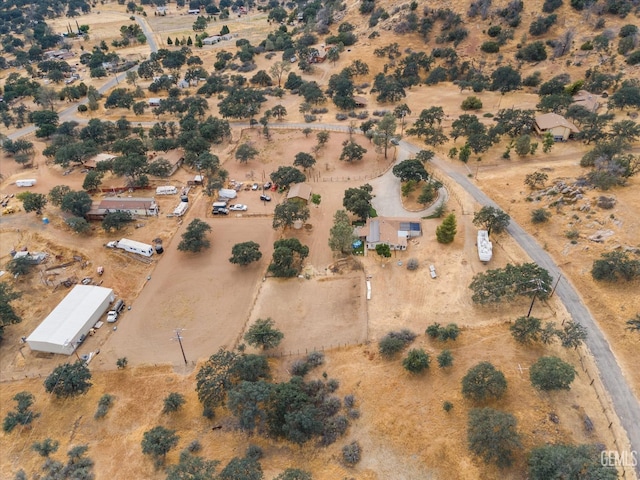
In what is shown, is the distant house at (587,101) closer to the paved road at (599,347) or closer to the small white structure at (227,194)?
the paved road at (599,347)

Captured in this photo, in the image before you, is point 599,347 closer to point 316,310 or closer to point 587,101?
point 316,310

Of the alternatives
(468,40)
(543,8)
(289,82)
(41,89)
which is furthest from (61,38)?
(543,8)

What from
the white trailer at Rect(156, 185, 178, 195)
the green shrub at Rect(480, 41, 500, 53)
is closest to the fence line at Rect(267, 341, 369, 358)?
the white trailer at Rect(156, 185, 178, 195)

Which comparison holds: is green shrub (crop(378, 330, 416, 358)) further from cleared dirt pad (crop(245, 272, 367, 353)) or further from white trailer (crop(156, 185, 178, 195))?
white trailer (crop(156, 185, 178, 195))

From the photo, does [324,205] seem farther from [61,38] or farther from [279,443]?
[61,38]

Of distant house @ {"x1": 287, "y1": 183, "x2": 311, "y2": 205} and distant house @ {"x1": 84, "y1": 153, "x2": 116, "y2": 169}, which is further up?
distant house @ {"x1": 84, "y1": 153, "x2": 116, "y2": 169}

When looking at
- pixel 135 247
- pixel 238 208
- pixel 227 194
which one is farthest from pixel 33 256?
pixel 238 208
